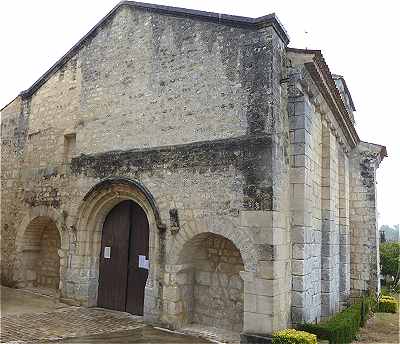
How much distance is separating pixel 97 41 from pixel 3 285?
7.31 metres

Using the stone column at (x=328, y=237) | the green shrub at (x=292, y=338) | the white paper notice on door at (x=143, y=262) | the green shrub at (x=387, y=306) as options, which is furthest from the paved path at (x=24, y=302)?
the green shrub at (x=387, y=306)

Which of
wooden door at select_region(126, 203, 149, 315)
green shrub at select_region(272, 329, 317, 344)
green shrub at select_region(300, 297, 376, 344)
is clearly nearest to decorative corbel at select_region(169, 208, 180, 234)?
wooden door at select_region(126, 203, 149, 315)

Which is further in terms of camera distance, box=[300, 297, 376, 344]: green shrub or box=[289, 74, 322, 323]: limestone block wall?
box=[289, 74, 322, 323]: limestone block wall

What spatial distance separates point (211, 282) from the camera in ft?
26.5

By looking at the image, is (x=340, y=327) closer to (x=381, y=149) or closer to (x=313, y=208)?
(x=313, y=208)

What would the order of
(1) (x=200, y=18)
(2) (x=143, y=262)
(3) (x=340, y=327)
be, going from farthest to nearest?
(2) (x=143, y=262) < (1) (x=200, y=18) < (3) (x=340, y=327)

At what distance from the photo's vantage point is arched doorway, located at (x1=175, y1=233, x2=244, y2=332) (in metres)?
7.77

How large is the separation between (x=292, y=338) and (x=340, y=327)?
5.08 ft

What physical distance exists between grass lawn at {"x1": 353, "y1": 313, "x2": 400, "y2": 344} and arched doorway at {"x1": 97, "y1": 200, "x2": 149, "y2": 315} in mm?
4691

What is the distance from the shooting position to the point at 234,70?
7.68m

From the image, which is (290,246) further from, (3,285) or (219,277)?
(3,285)

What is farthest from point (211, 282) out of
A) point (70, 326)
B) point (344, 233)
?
point (344, 233)

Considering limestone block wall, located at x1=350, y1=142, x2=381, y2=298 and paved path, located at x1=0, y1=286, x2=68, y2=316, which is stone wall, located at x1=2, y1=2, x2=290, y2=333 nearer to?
paved path, located at x1=0, y1=286, x2=68, y2=316

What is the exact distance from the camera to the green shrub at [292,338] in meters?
6.17
